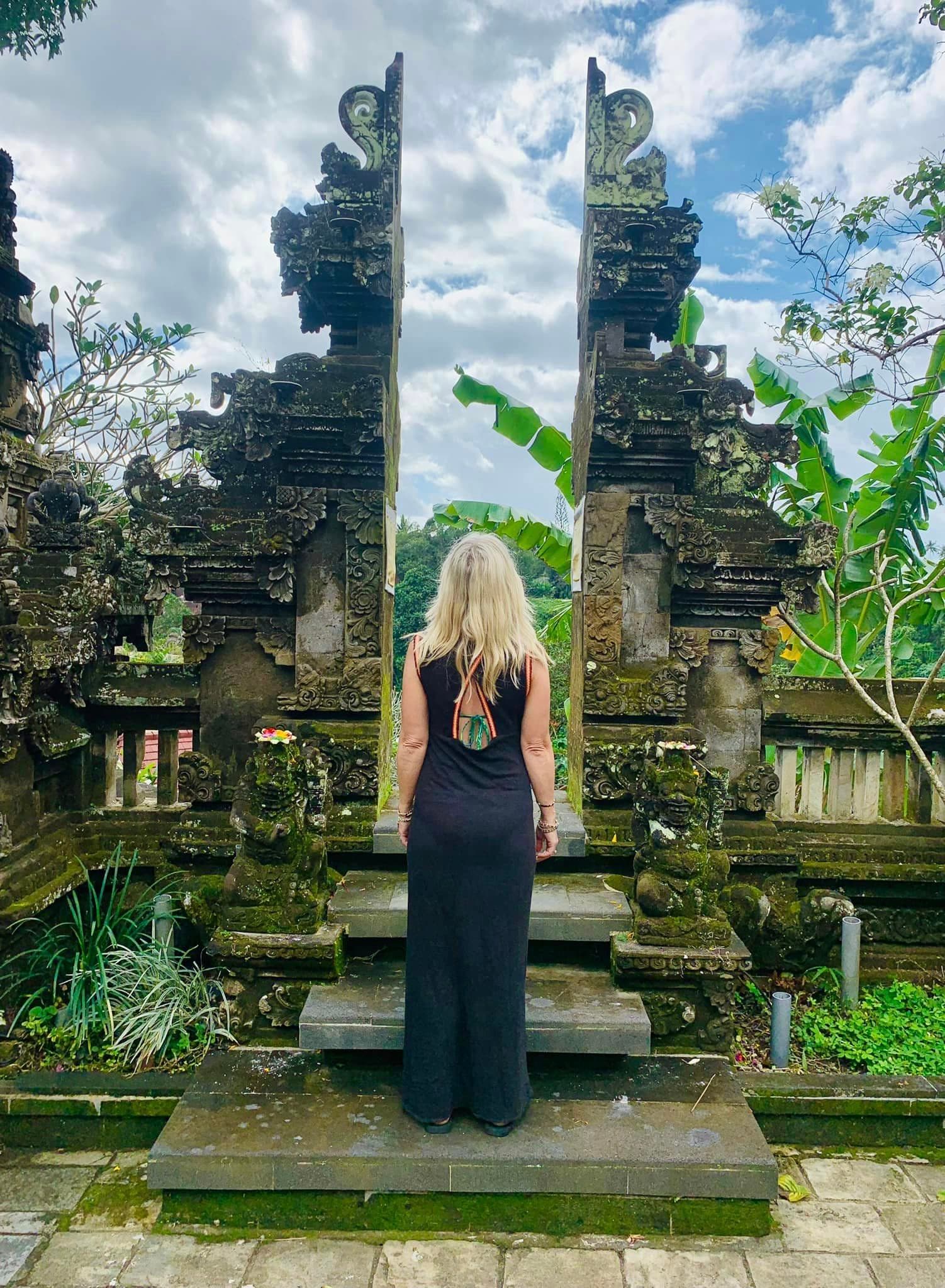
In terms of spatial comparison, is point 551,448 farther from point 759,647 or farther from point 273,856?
point 273,856

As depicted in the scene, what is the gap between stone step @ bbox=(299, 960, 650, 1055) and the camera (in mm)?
3359

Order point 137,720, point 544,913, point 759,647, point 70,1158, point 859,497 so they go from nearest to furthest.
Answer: point 70,1158, point 544,913, point 759,647, point 137,720, point 859,497

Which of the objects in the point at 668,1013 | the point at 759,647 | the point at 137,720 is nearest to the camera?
the point at 668,1013

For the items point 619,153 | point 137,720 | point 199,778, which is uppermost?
point 619,153

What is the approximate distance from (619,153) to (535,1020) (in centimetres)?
A: 472

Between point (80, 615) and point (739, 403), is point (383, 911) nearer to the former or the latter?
point (80, 615)

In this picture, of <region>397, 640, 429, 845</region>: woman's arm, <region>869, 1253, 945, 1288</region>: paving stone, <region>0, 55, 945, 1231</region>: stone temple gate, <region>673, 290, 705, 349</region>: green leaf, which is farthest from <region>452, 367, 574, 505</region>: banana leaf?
<region>869, 1253, 945, 1288</region>: paving stone

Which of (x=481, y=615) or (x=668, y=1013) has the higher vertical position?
(x=481, y=615)

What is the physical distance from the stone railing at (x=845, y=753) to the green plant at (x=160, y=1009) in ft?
11.1

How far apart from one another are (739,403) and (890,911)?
3.11 metres

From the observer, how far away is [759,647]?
481cm

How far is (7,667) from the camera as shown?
3957mm

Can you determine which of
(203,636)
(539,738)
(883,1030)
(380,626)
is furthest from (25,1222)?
(883,1030)

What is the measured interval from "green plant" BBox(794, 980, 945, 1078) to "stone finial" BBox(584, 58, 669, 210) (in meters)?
4.59
